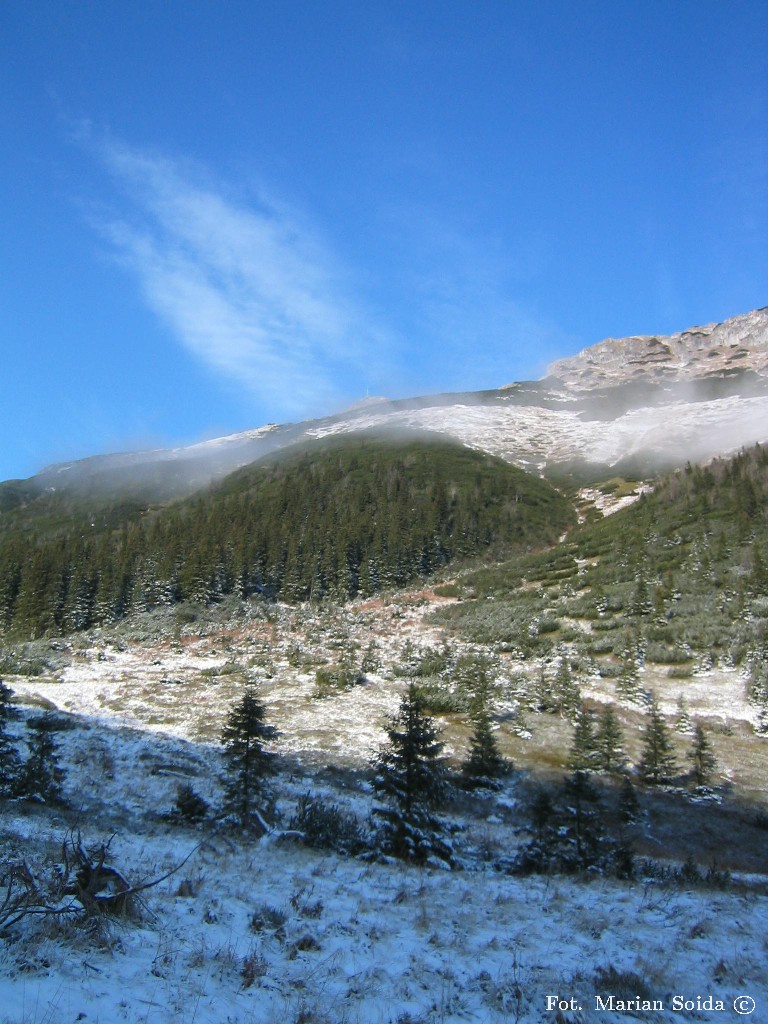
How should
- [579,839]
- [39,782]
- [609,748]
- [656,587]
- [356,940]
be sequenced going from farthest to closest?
[656,587]
[609,748]
[39,782]
[579,839]
[356,940]

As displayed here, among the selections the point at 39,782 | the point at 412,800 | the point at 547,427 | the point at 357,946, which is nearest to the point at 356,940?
the point at 357,946

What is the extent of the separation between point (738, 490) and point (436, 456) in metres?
64.6

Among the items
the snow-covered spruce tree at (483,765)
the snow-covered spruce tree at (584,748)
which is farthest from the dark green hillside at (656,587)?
the snow-covered spruce tree at (483,765)

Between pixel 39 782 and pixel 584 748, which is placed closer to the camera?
pixel 39 782

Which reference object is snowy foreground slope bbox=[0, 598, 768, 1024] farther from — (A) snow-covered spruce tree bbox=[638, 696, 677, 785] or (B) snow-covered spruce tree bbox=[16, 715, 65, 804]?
(A) snow-covered spruce tree bbox=[638, 696, 677, 785]

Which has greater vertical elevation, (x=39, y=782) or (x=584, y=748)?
(x=39, y=782)

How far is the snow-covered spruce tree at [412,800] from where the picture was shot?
1362 centimetres

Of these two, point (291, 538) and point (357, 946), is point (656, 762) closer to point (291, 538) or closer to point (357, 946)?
point (357, 946)

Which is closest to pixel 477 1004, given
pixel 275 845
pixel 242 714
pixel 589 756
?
pixel 275 845

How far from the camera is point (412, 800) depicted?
15.0 meters

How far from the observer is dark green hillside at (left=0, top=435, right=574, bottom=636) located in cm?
7631

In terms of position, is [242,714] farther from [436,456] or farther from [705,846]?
[436,456]

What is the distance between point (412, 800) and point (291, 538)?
75.5 metres

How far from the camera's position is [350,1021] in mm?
5242
